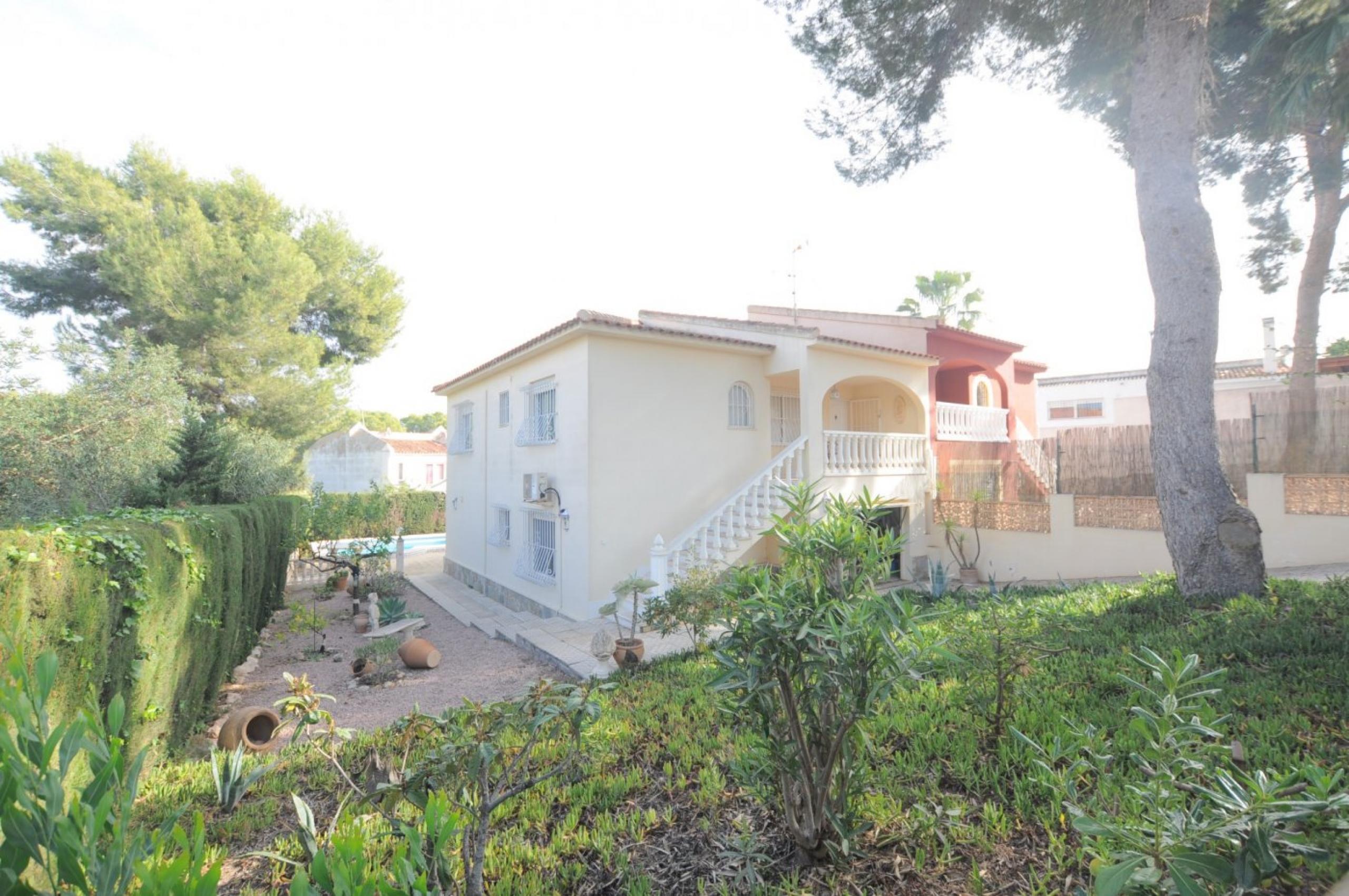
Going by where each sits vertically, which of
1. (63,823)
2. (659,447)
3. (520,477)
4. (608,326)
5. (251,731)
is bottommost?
(251,731)

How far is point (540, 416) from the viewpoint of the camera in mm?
12133

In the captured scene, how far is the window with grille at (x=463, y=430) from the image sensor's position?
1630 centimetres

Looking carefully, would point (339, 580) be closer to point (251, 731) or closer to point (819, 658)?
point (251, 731)

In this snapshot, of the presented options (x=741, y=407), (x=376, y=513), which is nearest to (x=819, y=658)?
(x=741, y=407)

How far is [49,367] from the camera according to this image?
12305 mm

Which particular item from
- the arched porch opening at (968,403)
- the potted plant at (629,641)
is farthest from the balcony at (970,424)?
the potted plant at (629,641)

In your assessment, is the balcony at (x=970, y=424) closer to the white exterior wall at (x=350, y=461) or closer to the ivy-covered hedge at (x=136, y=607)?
the ivy-covered hedge at (x=136, y=607)

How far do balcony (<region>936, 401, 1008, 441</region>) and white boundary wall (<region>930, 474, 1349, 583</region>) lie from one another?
105 inches

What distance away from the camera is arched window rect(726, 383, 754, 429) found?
12.1 m

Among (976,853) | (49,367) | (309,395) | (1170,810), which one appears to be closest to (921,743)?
(976,853)

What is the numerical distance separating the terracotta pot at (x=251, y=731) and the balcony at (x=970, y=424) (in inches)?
561

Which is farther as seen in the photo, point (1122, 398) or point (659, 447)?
point (1122, 398)

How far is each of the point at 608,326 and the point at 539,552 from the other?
498 cm

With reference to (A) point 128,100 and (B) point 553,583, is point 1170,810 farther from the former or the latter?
(A) point 128,100
